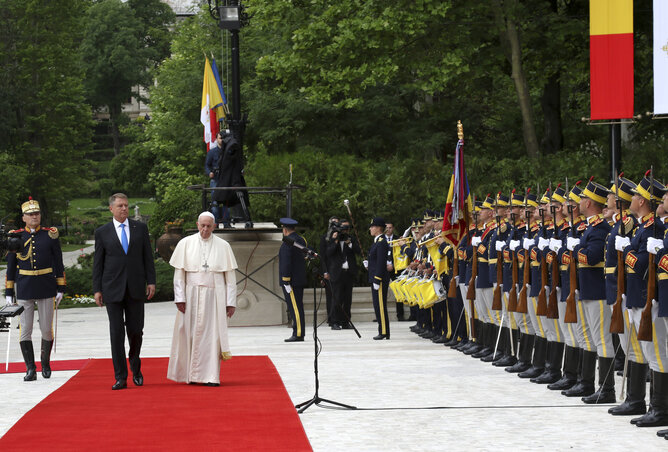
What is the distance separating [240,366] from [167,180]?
3872 cm

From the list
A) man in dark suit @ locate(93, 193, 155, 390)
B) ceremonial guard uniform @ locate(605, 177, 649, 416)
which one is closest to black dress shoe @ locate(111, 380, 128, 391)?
man in dark suit @ locate(93, 193, 155, 390)

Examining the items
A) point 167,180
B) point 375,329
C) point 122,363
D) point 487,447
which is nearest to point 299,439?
point 487,447

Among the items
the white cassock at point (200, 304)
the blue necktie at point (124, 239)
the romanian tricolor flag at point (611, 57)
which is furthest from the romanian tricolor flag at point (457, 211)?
the blue necktie at point (124, 239)

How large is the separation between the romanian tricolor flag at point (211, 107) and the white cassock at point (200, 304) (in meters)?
12.4

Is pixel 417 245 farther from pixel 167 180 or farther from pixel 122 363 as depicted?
pixel 167 180

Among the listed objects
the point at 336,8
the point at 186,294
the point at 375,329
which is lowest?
the point at 375,329

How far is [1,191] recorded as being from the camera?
54.3 meters

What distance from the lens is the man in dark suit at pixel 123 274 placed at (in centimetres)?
1288

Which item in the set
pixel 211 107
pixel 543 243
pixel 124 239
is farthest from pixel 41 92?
pixel 543 243

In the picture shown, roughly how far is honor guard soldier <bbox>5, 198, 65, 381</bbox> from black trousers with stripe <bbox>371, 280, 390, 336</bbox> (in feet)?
21.5

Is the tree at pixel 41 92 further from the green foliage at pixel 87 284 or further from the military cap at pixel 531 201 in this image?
the military cap at pixel 531 201

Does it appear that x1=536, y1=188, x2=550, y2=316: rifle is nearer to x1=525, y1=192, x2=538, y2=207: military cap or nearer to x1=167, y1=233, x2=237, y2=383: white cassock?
x1=525, y1=192, x2=538, y2=207: military cap

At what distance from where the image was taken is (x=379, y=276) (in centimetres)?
1964

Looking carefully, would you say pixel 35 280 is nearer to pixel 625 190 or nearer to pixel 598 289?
pixel 598 289
